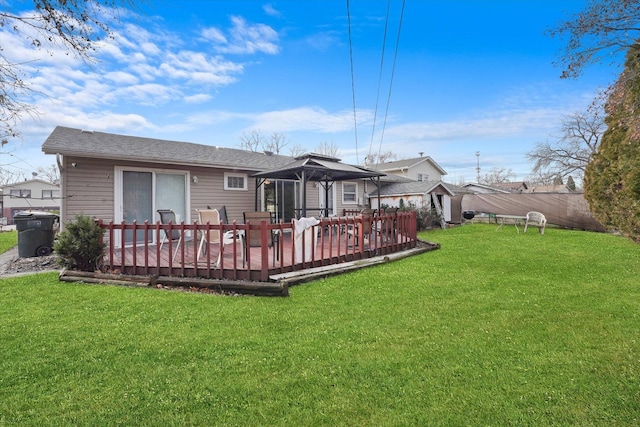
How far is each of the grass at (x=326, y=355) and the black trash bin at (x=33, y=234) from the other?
10.3 ft

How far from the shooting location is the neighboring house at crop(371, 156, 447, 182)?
25.8m

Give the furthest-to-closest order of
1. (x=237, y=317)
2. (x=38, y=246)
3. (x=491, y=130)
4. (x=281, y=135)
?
(x=281, y=135)
(x=491, y=130)
(x=38, y=246)
(x=237, y=317)

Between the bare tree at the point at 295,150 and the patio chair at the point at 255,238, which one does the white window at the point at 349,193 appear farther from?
the bare tree at the point at 295,150

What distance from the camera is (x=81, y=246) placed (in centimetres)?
548

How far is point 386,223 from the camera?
305 inches

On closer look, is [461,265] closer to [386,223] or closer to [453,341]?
[386,223]

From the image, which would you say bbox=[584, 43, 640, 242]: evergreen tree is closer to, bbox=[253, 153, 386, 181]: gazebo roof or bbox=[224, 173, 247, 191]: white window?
bbox=[253, 153, 386, 181]: gazebo roof

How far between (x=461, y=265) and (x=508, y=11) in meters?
7.76

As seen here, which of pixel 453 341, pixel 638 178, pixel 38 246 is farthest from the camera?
pixel 38 246

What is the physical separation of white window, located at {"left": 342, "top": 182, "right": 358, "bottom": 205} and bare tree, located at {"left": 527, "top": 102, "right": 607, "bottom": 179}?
22841 mm

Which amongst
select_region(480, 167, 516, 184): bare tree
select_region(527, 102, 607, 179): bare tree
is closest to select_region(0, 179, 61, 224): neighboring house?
select_region(527, 102, 607, 179): bare tree

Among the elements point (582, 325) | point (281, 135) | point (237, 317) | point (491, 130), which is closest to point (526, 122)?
point (491, 130)

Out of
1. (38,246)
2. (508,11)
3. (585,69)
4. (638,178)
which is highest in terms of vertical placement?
(508,11)

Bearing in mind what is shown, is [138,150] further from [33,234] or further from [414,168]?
[414,168]
